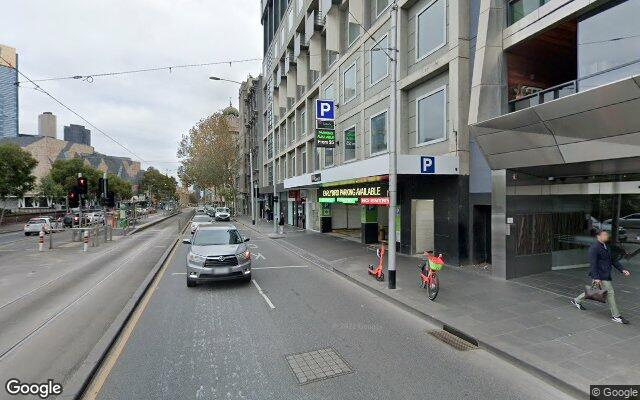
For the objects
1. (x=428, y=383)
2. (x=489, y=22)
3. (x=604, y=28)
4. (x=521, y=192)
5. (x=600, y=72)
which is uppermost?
(x=489, y=22)

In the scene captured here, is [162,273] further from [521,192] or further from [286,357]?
[521,192]

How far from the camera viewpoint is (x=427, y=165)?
454 inches

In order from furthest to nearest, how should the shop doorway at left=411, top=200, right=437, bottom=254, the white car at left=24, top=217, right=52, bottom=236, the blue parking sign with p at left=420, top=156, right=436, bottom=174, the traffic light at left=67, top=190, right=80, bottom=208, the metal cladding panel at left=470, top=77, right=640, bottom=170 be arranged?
the white car at left=24, top=217, right=52, bottom=236
the traffic light at left=67, top=190, right=80, bottom=208
the shop doorway at left=411, top=200, right=437, bottom=254
the blue parking sign with p at left=420, top=156, right=436, bottom=174
the metal cladding panel at left=470, top=77, right=640, bottom=170

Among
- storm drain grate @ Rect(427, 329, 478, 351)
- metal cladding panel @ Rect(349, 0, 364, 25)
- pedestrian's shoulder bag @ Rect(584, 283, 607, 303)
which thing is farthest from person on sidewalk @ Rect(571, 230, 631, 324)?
metal cladding panel @ Rect(349, 0, 364, 25)

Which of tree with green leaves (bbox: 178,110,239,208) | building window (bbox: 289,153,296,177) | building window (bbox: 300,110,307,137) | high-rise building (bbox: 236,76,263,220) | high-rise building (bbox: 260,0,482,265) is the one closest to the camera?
high-rise building (bbox: 260,0,482,265)

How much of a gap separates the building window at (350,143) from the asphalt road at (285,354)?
11.9 meters

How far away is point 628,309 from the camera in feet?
24.3

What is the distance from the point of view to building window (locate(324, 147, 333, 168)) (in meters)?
23.0

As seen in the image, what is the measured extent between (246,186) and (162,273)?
165 ft

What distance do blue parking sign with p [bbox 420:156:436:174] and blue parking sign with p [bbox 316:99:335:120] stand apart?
833 centimetres

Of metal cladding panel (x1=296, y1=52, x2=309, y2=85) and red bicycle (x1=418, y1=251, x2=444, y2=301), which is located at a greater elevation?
metal cladding panel (x1=296, y1=52, x2=309, y2=85)

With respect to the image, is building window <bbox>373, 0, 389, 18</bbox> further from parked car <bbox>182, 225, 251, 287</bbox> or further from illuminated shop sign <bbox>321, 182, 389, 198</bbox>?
parked car <bbox>182, 225, 251, 287</bbox>

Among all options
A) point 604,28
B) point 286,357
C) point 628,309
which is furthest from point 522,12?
point 286,357

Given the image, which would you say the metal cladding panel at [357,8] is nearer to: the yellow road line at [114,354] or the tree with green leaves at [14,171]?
the yellow road line at [114,354]
